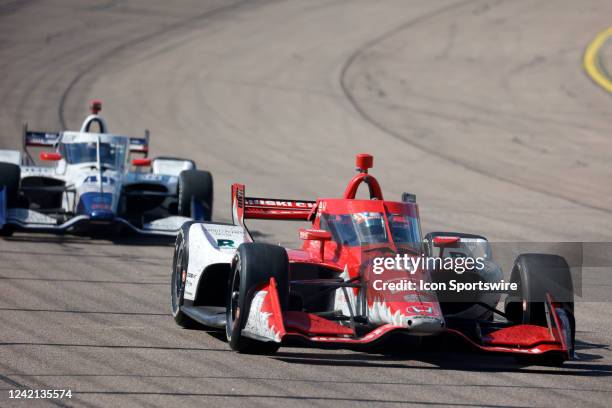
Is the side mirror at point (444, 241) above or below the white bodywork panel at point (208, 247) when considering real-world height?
above

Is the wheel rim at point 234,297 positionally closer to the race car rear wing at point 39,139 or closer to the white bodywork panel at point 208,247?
the white bodywork panel at point 208,247

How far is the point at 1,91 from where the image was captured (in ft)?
100

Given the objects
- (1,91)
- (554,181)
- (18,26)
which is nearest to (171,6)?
(18,26)

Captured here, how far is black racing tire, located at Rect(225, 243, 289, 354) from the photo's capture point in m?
9.16

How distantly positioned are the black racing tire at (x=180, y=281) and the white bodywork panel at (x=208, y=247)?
0.10 metres

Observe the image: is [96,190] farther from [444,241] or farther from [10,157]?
[444,241]

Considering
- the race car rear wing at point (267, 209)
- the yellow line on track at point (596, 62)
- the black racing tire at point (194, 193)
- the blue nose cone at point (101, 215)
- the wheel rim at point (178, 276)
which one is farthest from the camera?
the yellow line on track at point (596, 62)

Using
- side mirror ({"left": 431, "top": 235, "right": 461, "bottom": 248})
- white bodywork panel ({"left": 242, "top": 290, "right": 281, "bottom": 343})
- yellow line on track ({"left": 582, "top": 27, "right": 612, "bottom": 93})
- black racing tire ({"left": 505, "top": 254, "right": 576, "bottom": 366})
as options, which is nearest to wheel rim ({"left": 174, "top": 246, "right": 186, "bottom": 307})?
white bodywork panel ({"left": 242, "top": 290, "right": 281, "bottom": 343})

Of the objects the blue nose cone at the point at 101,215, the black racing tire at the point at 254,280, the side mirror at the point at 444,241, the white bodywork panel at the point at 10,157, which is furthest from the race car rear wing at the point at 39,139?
the side mirror at the point at 444,241

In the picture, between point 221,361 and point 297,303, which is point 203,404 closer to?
point 221,361

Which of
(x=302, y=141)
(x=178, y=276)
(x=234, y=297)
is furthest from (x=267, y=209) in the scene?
(x=302, y=141)

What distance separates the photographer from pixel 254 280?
9.20 meters

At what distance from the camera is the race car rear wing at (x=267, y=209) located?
37.3 ft

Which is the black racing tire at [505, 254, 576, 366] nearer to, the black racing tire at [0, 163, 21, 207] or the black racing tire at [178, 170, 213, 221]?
the black racing tire at [178, 170, 213, 221]
